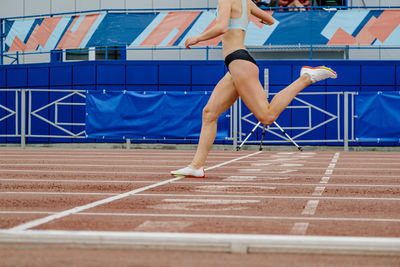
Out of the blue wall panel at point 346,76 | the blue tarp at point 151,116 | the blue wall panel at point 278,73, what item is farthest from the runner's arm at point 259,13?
the blue wall panel at point 346,76

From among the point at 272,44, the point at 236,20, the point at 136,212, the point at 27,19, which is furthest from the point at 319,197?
the point at 27,19

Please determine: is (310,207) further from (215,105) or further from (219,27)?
(219,27)

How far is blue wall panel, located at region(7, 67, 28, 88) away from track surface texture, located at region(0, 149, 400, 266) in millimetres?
13858

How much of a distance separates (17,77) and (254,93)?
1674 cm

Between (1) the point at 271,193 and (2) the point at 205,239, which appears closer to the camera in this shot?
(2) the point at 205,239

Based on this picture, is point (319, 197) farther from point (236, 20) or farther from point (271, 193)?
point (236, 20)

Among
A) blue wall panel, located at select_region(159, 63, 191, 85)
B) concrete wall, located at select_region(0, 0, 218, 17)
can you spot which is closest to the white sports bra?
blue wall panel, located at select_region(159, 63, 191, 85)

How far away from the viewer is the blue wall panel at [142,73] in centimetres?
2144

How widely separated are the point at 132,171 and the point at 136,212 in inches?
171

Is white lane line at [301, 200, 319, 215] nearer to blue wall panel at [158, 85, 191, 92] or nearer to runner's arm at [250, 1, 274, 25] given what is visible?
runner's arm at [250, 1, 274, 25]

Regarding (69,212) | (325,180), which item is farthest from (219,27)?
(69,212)

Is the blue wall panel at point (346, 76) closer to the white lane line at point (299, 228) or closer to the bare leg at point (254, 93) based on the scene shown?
the bare leg at point (254, 93)

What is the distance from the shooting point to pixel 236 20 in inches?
306

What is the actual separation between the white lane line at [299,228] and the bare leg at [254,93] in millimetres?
3047
